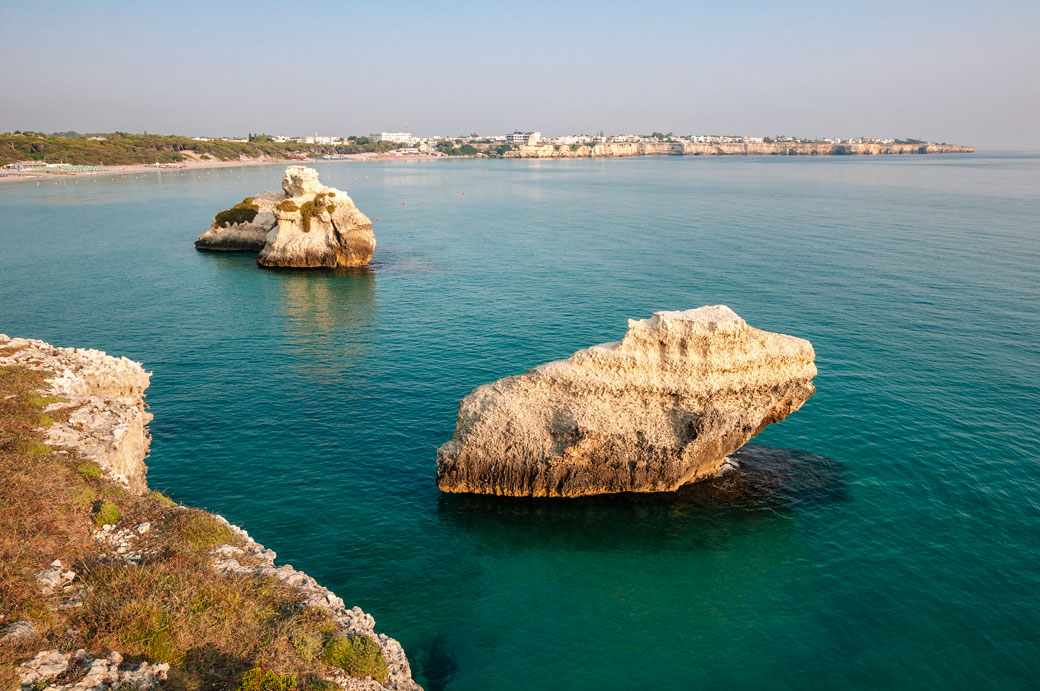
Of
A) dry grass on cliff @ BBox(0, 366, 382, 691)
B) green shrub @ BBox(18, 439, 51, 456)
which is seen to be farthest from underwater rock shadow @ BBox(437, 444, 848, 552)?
green shrub @ BBox(18, 439, 51, 456)

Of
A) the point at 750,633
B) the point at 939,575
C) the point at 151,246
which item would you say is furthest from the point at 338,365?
the point at 151,246

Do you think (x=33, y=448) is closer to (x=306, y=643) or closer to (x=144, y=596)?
(x=144, y=596)

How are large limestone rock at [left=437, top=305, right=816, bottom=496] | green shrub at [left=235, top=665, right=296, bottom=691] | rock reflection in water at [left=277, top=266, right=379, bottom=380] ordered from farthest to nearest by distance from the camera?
rock reflection in water at [left=277, top=266, right=379, bottom=380], large limestone rock at [left=437, top=305, right=816, bottom=496], green shrub at [left=235, top=665, right=296, bottom=691]

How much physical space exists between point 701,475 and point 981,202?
5444 inches

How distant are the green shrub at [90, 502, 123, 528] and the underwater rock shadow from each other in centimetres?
1362

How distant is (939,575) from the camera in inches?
1025

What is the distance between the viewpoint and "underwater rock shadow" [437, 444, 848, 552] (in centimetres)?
2880

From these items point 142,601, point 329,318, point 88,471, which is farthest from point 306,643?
point 329,318

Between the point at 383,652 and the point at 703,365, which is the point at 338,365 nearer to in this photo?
the point at 703,365

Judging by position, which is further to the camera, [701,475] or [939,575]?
[701,475]

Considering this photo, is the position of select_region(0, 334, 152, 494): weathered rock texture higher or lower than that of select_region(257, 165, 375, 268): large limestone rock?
lower

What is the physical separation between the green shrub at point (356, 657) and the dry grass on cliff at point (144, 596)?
0.38 meters

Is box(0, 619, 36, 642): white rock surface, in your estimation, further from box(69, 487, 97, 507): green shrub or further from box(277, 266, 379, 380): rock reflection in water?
box(277, 266, 379, 380): rock reflection in water

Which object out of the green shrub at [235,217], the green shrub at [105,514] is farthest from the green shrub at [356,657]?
the green shrub at [235,217]
